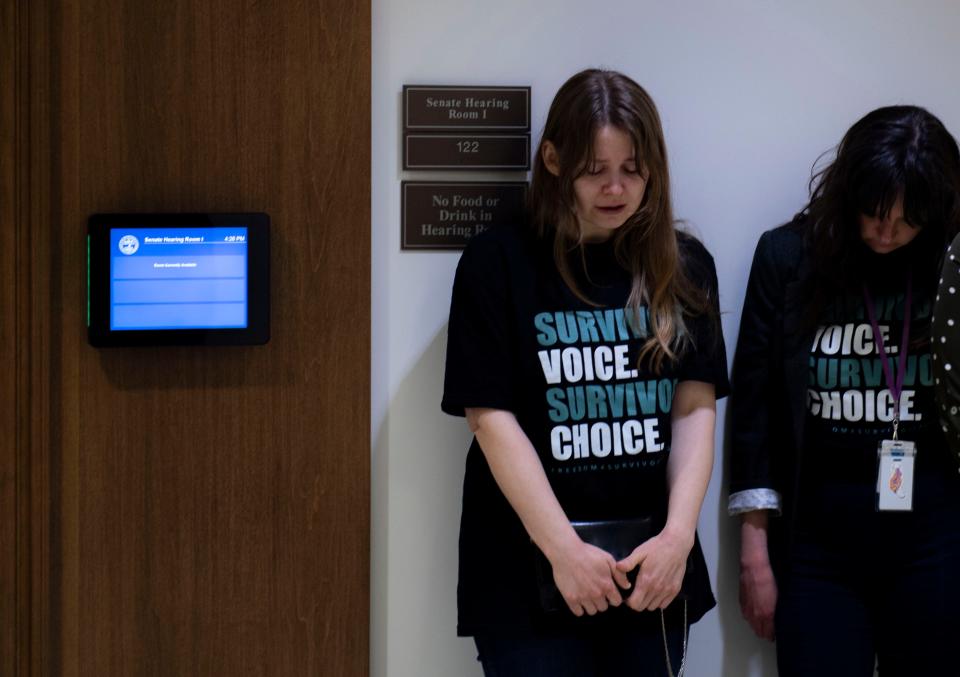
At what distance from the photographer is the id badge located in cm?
172

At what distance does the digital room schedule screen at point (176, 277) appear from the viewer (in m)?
1.85

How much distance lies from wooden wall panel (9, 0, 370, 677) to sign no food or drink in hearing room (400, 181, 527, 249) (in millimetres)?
93

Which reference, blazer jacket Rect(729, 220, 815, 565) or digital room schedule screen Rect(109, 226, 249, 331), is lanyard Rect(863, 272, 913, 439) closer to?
blazer jacket Rect(729, 220, 815, 565)

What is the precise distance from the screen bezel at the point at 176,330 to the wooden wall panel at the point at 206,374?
0.05 m

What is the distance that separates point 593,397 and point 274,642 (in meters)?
0.83

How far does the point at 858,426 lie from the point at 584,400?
0.53 metres

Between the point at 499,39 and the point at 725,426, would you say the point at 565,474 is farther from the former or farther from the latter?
the point at 499,39

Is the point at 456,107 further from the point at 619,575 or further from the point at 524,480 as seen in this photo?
the point at 619,575

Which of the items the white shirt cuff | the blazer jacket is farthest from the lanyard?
the white shirt cuff

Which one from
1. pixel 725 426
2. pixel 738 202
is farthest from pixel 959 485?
→ pixel 738 202

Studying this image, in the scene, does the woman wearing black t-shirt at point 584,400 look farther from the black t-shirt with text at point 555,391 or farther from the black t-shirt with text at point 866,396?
the black t-shirt with text at point 866,396

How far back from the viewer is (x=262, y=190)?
1.91 metres

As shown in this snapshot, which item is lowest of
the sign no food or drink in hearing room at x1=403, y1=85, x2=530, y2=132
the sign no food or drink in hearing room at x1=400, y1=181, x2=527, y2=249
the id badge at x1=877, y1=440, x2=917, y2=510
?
the id badge at x1=877, y1=440, x2=917, y2=510

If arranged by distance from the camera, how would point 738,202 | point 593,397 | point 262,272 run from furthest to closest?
point 738,202
point 262,272
point 593,397
